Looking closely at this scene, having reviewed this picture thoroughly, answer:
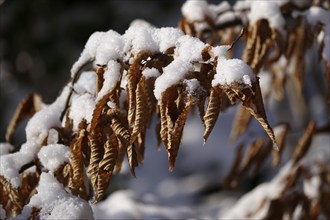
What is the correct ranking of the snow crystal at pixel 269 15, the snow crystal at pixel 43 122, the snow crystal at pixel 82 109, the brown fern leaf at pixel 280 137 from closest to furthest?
the snow crystal at pixel 82 109 → the snow crystal at pixel 43 122 → the snow crystal at pixel 269 15 → the brown fern leaf at pixel 280 137

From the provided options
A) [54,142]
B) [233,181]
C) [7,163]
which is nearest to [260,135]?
[233,181]

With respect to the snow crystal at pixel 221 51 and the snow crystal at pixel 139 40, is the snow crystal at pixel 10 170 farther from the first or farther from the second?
the snow crystal at pixel 221 51

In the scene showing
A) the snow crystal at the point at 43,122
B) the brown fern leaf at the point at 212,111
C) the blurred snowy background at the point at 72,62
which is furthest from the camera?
the blurred snowy background at the point at 72,62

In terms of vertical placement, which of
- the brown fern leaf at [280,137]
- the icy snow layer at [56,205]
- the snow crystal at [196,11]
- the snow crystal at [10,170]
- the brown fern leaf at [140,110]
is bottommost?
the brown fern leaf at [280,137]

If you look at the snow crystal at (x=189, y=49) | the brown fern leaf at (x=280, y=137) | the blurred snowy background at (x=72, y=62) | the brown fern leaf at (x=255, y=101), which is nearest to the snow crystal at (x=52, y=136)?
the snow crystal at (x=189, y=49)

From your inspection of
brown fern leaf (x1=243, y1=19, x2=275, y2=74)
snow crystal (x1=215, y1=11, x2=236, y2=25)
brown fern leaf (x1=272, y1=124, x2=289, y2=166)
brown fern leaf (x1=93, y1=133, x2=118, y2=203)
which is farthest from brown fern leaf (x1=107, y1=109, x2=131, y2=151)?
brown fern leaf (x1=272, y1=124, x2=289, y2=166)
